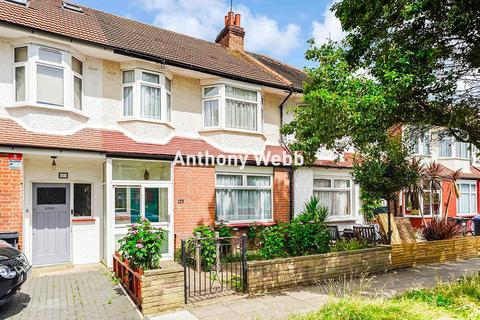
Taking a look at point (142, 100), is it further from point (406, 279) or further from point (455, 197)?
point (455, 197)

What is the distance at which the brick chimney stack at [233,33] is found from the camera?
1734 cm

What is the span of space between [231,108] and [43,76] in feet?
19.9

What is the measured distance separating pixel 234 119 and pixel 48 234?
707cm

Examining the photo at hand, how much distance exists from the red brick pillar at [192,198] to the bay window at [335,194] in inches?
207

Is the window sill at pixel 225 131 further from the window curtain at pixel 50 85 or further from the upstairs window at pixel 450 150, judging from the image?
the upstairs window at pixel 450 150

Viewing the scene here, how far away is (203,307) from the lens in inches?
266

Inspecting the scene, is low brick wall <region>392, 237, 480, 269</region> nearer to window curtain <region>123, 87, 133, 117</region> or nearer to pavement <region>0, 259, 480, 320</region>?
pavement <region>0, 259, 480, 320</region>

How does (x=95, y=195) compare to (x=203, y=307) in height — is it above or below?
above

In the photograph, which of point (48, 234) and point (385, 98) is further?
point (48, 234)

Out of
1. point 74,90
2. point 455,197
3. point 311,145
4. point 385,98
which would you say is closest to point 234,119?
point 311,145

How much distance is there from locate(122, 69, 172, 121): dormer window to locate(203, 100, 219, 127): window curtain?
1.55 meters

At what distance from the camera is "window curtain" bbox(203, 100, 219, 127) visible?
41.5ft

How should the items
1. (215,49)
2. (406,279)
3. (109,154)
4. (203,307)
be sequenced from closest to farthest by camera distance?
(203,307), (406,279), (109,154), (215,49)

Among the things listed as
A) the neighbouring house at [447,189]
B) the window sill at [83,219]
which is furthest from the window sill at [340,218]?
the window sill at [83,219]
